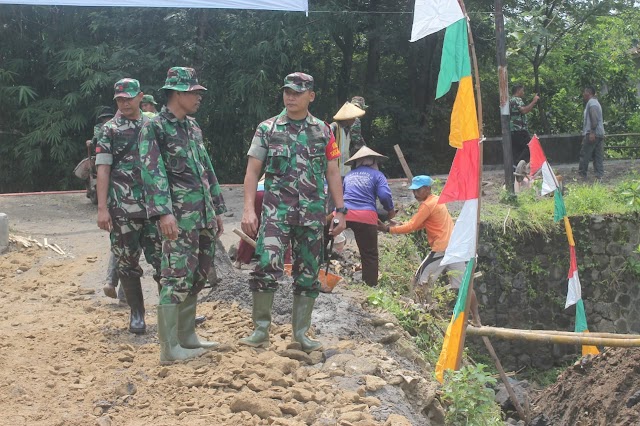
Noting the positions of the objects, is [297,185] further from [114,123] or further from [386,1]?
[386,1]

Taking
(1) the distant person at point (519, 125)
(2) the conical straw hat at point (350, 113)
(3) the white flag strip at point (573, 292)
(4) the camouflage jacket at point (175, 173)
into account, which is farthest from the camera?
(1) the distant person at point (519, 125)

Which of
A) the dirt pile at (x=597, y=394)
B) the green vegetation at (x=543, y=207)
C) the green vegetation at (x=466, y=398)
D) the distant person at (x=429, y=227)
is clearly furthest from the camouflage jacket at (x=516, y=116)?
the green vegetation at (x=466, y=398)

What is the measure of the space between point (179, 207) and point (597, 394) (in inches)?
193

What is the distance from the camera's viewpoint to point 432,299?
9617 mm

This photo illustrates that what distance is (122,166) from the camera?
679 centimetres

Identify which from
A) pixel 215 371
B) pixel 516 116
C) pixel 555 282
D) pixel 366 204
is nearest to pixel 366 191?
pixel 366 204

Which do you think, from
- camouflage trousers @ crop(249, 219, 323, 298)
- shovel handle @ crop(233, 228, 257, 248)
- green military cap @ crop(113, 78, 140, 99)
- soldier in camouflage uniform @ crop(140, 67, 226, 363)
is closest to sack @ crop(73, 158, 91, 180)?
shovel handle @ crop(233, 228, 257, 248)

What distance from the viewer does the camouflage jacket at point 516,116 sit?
1493cm

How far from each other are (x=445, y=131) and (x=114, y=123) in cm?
1494

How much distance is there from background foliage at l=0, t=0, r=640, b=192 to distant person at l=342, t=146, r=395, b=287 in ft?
24.8

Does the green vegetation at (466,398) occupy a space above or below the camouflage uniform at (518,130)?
below

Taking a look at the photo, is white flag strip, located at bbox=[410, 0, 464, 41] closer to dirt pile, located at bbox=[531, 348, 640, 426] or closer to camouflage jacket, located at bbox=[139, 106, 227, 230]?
camouflage jacket, located at bbox=[139, 106, 227, 230]

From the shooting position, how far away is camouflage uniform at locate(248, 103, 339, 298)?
594cm

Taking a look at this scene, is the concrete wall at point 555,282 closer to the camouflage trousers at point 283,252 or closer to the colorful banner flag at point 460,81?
the colorful banner flag at point 460,81
